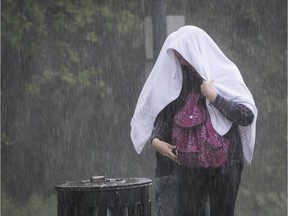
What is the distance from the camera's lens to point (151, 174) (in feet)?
37.1

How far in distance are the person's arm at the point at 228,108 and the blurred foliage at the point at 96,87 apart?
6.20 meters

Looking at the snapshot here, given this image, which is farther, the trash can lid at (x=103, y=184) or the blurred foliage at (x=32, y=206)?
the blurred foliage at (x=32, y=206)

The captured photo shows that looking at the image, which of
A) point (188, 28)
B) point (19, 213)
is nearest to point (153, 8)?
point (188, 28)

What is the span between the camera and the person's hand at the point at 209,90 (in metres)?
5.05

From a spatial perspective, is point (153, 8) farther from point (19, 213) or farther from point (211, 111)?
point (19, 213)

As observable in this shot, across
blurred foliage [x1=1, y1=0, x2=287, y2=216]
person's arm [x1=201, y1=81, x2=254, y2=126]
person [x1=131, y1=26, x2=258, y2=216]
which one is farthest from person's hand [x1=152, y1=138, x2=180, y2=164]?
blurred foliage [x1=1, y1=0, x2=287, y2=216]

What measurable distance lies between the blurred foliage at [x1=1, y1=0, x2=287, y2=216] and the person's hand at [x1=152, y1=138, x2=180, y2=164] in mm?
6034

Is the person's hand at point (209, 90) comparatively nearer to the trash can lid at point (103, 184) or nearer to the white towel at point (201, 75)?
the white towel at point (201, 75)

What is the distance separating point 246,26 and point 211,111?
6.60 m

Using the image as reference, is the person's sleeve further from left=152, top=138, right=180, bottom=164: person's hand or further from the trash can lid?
the trash can lid

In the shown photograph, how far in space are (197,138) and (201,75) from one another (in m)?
0.40

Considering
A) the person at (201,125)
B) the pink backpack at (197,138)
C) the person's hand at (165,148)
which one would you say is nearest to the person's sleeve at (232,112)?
the person at (201,125)

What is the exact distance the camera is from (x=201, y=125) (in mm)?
5109

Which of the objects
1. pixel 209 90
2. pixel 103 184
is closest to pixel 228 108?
pixel 209 90
